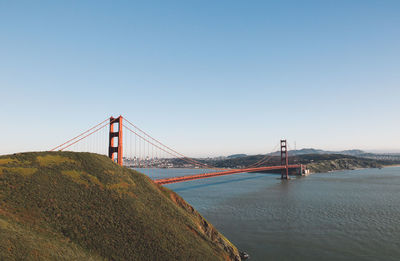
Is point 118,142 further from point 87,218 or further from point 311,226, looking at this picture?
point 311,226

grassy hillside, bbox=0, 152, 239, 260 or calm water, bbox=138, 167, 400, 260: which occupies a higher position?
grassy hillside, bbox=0, 152, 239, 260

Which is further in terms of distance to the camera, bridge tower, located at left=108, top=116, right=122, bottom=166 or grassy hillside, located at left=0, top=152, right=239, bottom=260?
bridge tower, located at left=108, top=116, right=122, bottom=166

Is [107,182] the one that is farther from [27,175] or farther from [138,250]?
[138,250]

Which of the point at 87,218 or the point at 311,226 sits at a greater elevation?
the point at 87,218

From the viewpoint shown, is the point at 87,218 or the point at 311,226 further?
the point at 311,226

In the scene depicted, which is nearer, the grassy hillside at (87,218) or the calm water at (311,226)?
the grassy hillside at (87,218)

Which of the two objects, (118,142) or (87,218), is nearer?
(87,218)

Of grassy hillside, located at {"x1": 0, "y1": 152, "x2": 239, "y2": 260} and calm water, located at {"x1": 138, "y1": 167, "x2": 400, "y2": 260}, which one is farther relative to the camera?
calm water, located at {"x1": 138, "y1": 167, "x2": 400, "y2": 260}

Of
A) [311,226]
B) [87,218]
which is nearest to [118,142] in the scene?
[87,218]
